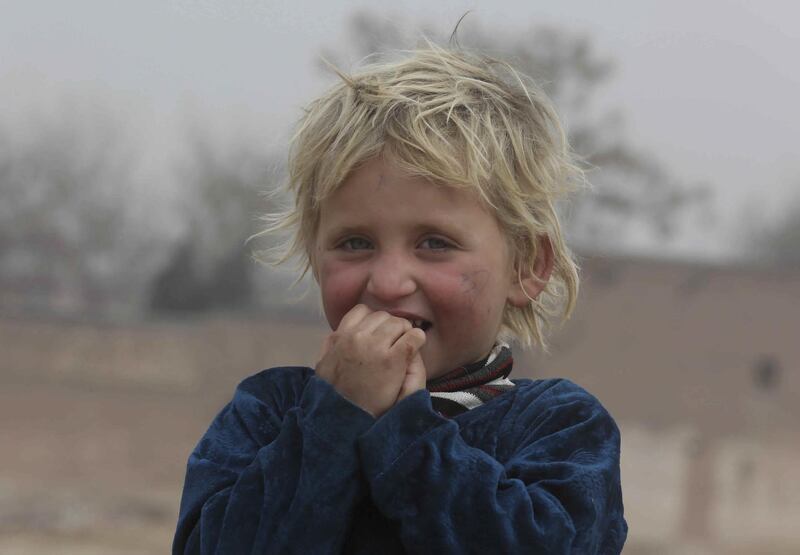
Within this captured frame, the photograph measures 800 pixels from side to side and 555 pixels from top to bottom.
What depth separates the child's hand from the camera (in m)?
1.46

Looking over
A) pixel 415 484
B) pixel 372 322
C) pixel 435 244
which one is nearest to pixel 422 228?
pixel 435 244

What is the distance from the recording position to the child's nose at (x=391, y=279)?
1519 millimetres

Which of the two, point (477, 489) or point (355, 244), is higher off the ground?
point (355, 244)

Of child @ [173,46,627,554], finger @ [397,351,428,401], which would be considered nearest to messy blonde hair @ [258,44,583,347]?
child @ [173,46,627,554]

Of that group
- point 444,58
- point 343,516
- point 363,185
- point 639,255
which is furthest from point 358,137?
point 639,255

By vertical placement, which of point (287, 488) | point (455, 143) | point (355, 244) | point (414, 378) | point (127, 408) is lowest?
point (127, 408)

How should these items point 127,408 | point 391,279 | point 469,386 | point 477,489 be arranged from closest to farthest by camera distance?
point 477,489 → point 391,279 → point 469,386 → point 127,408

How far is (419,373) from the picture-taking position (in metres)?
1.50

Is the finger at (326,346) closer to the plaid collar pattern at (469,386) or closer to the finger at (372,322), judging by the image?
the finger at (372,322)

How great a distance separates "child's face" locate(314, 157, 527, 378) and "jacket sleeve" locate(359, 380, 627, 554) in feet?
0.45

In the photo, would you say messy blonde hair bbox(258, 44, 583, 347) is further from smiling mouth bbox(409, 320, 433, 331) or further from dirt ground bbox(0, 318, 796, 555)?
dirt ground bbox(0, 318, 796, 555)

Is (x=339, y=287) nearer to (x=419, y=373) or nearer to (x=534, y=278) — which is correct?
(x=419, y=373)

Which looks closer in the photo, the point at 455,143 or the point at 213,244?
the point at 455,143

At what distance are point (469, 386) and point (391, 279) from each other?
19cm
